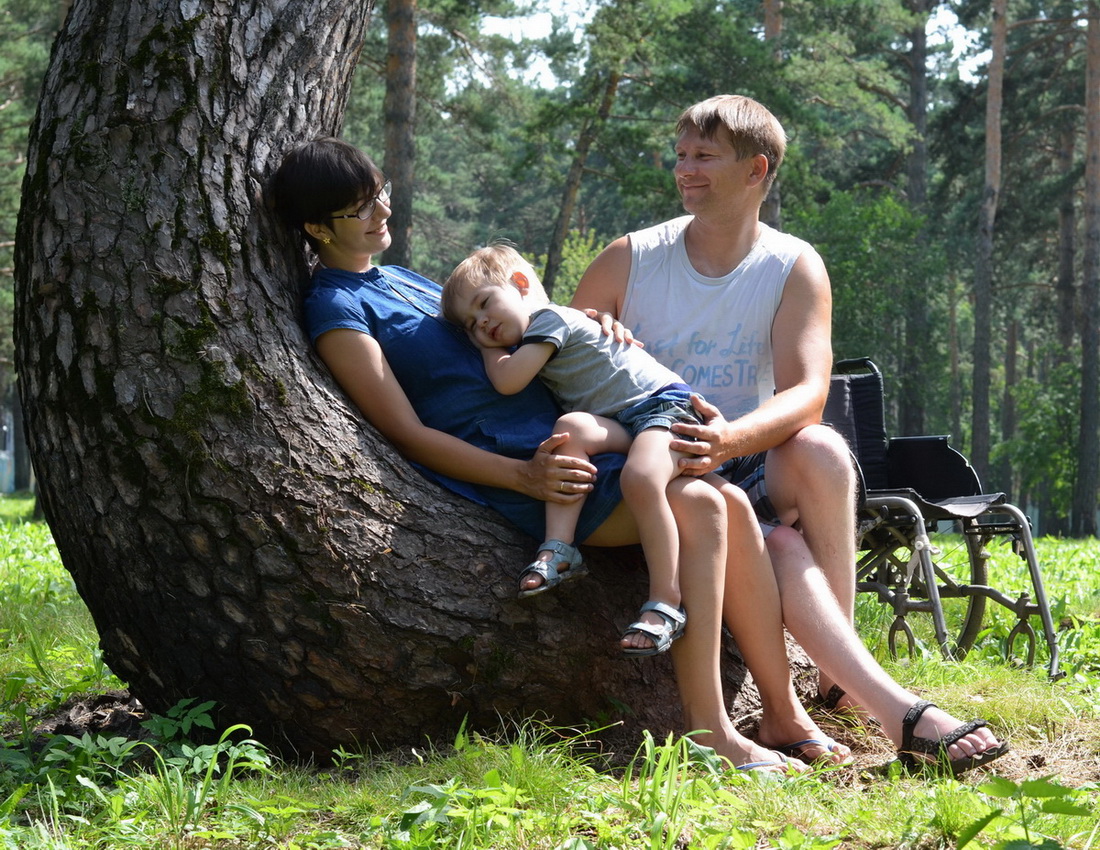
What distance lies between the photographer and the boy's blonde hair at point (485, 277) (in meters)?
3.05

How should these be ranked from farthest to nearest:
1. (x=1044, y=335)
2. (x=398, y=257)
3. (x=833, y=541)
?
1. (x=1044, y=335)
2. (x=398, y=257)
3. (x=833, y=541)

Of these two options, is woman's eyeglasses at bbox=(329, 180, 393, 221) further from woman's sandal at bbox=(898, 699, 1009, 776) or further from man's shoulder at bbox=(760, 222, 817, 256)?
woman's sandal at bbox=(898, 699, 1009, 776)

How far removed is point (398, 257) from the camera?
1132 cm

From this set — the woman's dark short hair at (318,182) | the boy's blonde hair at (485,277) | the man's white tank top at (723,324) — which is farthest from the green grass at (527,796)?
the woman's dark short hair at (318,182)

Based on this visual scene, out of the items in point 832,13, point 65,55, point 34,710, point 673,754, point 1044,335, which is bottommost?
point 34,710

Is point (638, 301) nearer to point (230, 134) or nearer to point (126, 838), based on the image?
point (230, 134)

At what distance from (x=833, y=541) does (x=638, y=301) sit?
3.03ft

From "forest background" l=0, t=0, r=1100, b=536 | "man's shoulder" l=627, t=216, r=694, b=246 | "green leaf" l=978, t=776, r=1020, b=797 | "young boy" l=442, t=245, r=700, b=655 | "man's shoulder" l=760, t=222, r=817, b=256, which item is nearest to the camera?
"green leaf" l=978, t=776, r=1020, b=797

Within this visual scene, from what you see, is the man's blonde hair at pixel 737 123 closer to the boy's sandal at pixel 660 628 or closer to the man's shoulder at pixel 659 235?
the man's shoulder at pixel 659 235

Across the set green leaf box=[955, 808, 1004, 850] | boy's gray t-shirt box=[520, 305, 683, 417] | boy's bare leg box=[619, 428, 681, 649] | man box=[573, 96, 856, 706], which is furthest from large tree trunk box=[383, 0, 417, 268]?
green leaf box=[955, 808, 1004, 850]

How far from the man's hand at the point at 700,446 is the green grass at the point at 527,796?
66 cm

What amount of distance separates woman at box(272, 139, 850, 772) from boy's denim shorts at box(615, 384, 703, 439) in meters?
0.12

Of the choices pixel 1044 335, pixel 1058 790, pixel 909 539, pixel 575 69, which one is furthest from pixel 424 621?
pixel 1044 335

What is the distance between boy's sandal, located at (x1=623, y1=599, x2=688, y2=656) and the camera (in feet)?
8.55
